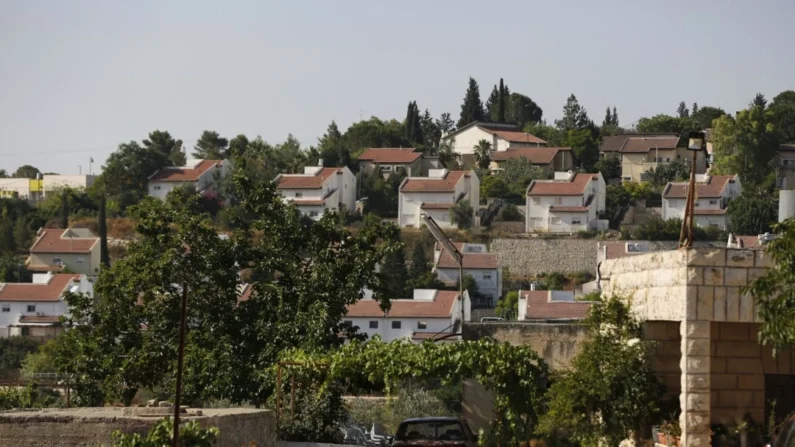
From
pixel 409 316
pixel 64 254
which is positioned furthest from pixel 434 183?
pixel 409 316

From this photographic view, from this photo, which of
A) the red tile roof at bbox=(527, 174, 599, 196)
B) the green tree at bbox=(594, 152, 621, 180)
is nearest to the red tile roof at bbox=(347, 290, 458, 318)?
the red tile roof at bbox=(527, 174, 599, 196)

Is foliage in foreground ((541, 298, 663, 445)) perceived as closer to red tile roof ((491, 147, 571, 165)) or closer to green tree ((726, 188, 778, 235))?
green tree ((726, 188, 778, 235))

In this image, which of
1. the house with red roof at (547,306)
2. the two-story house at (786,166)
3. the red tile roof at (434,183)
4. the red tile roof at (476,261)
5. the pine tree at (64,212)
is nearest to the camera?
the house with red roof at (547,306)

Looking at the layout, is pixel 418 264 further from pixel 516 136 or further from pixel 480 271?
pixel 516 136

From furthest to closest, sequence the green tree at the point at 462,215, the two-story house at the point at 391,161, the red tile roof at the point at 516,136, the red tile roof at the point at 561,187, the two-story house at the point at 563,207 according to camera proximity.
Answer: the red tile roof at the point at 516,136, the two-story house at the point at 391,161, the red tile roof at the point at 561,187, the green tree at the point at 462,215, the two-story house at the point at 563,207

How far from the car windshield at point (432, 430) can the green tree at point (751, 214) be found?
90.1 meters

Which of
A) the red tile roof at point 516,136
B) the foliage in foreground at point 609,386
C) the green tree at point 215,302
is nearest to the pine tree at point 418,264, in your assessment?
the red tile roof at point 516,136

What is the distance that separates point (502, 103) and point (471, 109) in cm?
334

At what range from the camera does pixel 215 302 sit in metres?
22.1

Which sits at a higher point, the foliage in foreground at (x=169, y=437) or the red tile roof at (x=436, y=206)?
the red tile roof at (x=436, y=206)

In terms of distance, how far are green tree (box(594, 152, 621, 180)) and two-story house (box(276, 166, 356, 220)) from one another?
23787 mm

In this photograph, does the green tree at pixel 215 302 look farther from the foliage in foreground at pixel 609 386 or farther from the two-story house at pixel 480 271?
the two-story house at pixel 480 271

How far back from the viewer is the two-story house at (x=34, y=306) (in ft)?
294

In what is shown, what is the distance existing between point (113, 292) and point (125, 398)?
1852 mm
